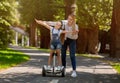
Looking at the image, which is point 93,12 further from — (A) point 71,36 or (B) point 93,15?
(A) point 71,36

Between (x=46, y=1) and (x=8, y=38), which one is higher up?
(x=46, y=1)

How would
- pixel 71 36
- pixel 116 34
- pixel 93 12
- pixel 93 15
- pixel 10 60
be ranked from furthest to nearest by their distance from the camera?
1. pixel 93 12
2. pixel 93 15
3. pixel 116 34
4. pixel 10 60
5. pixel 71 36

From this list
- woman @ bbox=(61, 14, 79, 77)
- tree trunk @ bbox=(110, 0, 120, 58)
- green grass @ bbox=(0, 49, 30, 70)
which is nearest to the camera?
woman @ bbox=(61, 14, 79, 77)

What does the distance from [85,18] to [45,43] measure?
2107 cm

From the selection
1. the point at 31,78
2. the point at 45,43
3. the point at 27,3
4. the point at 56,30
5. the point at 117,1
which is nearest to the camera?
the point at 31,78

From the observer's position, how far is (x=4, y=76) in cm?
1352

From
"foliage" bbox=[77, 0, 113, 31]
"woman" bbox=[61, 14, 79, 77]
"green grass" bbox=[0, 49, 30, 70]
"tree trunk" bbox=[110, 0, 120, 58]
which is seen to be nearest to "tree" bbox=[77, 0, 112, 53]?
"foliage" bbox=[77, 0, 113, 31]

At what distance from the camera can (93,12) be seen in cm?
4519

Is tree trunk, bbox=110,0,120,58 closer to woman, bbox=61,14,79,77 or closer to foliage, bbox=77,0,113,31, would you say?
foliage, bbox=77,0,113,31

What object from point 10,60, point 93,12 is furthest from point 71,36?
point 93,12

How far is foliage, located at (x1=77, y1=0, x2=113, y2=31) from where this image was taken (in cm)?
4412

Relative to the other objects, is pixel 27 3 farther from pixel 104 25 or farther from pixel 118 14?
pixel 118 14

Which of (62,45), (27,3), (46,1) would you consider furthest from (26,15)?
(62,45)

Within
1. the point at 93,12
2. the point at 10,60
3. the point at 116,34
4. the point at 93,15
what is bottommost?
the point at 10,60
